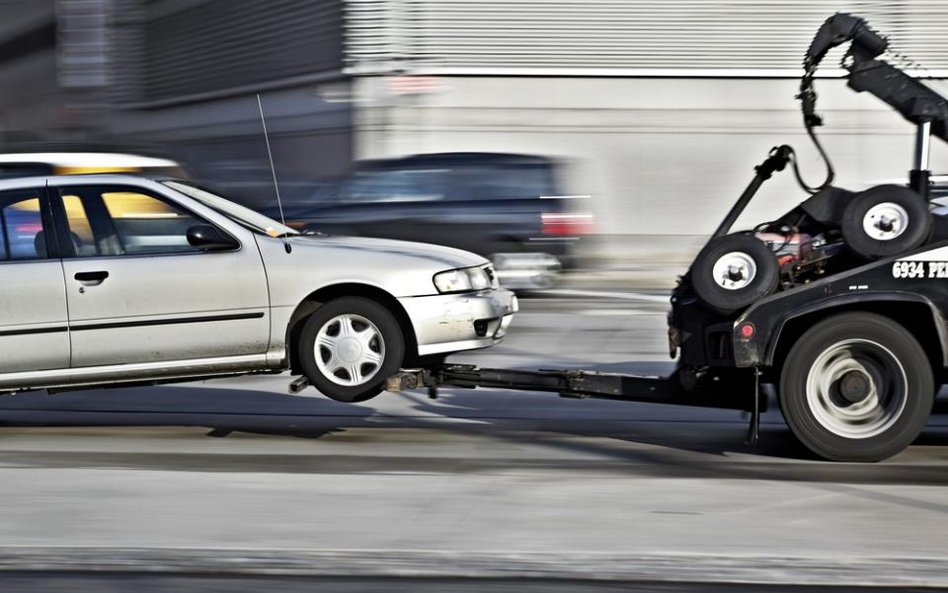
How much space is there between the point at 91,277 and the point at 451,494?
2669mm

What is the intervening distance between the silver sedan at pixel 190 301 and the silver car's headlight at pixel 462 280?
2cm

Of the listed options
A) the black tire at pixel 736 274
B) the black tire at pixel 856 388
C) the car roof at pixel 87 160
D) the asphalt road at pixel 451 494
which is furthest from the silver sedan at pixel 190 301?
the car roof at pixel 87 160

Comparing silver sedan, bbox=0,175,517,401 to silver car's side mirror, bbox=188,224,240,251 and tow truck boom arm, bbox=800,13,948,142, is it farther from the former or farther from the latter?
tow truck boom arm, bbox=800,13,948,142

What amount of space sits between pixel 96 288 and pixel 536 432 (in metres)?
2.71

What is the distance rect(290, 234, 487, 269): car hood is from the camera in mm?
7969

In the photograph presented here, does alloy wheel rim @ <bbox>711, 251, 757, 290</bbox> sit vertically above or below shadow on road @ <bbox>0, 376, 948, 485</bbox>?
above

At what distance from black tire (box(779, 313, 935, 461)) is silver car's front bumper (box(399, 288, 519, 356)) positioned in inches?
72.3

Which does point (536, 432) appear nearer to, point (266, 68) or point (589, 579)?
point (589, 579)

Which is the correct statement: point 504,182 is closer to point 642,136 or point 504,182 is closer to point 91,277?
point 91,277

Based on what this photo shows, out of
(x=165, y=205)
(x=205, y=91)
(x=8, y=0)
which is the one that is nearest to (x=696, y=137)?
(x=205, y=91)

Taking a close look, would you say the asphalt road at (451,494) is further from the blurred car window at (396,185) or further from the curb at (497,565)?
the blurred car window at (396,185)

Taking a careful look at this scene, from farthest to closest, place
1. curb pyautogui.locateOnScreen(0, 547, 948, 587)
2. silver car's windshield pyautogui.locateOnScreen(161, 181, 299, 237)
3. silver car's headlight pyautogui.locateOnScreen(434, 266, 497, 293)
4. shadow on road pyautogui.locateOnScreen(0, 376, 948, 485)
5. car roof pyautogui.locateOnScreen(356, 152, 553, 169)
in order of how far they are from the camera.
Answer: car roof pyautogui.locateOnScreen(356, 152, 553, 169), silver car's windshield pyautogui.locateOnScreen(161, 181, 299, 237), silver car's headlight pyautogui.locateOnScreen(434, 266, 497, 293), shadow on road pyautogui.locateOnScreen(0, 376, 948, 485), curb pyautogui.locateOnScreen(0, 547, 948, 587)

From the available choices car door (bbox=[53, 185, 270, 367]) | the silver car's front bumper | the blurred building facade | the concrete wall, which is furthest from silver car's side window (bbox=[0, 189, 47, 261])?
the concrete wall

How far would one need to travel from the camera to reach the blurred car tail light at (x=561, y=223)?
1582 cm
